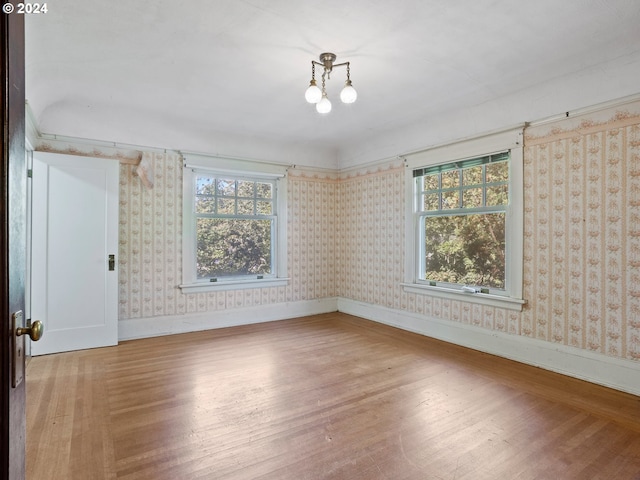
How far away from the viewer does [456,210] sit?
170 inches

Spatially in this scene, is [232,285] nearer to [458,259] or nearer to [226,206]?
[226,206]

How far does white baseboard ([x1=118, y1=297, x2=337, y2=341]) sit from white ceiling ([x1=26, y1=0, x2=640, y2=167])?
2259mm

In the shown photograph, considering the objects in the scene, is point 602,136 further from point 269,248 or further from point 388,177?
point 269,248

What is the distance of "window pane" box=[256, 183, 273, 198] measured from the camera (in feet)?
17.9

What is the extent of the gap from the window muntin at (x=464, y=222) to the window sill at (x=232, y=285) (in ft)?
6.96

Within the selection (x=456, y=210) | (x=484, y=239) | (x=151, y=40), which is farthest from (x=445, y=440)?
(x=151, y=40)

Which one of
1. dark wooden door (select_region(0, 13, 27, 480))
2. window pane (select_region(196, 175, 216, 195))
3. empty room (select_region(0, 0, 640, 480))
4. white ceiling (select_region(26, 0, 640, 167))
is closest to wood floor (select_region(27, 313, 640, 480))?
empty room (select_region(0, 0, 640, 480))

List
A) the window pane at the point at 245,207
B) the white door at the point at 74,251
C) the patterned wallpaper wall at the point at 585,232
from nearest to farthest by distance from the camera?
the patterned wallpaper wall at the point at 585,232
the white door at the point at 74,251
the window pane at the point at 245,207

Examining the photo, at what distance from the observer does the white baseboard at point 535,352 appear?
9.78ft

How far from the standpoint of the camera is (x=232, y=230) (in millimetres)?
5223

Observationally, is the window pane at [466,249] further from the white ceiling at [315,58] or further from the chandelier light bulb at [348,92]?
the chandelier light bulb at [348,92]

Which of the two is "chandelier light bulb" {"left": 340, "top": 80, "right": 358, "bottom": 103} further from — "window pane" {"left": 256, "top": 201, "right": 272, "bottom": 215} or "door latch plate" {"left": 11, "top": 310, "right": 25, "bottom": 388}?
"window pane" {"left": 256, "top": 201, "right": 272, "bottom": 215}

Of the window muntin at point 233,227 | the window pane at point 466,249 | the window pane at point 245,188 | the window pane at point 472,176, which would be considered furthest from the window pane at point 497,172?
the window pane at point 245,188

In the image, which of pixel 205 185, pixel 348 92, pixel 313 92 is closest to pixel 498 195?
pixel 348 92
